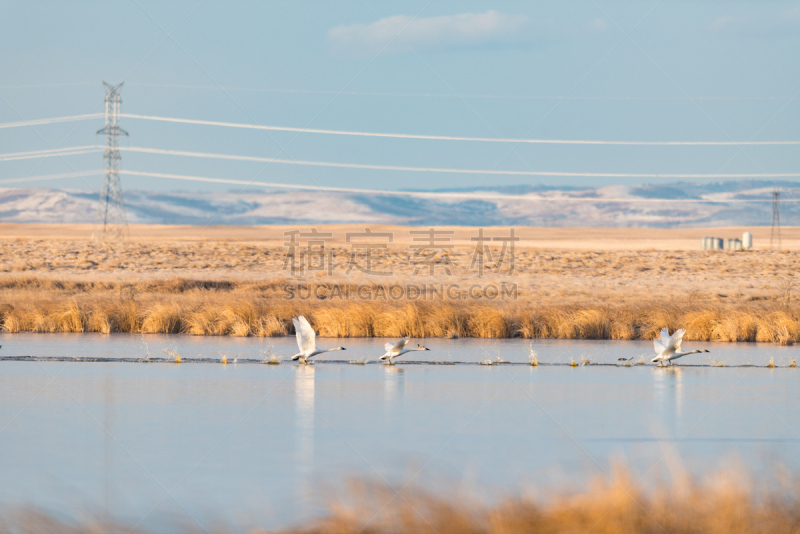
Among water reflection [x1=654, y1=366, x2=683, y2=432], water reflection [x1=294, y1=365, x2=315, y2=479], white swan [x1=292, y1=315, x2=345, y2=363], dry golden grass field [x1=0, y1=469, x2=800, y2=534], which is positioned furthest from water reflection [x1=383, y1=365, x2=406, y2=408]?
dry golden grass field [x1=0, y1=469, x2=800, y2=534]

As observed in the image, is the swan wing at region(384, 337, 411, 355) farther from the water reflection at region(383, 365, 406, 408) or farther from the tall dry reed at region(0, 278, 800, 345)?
the tall dry reed at region(0, 278, 800, 345)

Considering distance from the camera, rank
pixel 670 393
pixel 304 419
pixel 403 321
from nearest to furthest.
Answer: pixel 304 419 < pixel 670 393 < pixel 403 321

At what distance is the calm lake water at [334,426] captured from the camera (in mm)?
8859

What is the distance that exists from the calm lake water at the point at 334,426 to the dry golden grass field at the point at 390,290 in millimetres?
5280

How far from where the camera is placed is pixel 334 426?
12023mm

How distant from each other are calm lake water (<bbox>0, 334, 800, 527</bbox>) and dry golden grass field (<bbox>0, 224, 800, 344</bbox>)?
17.3ft

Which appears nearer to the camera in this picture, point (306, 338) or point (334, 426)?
point (334, 426)

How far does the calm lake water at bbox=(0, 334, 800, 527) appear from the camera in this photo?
886cm

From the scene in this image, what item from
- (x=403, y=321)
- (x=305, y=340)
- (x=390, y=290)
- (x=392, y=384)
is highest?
(x=305, y=340)

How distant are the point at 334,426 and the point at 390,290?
1025 inches

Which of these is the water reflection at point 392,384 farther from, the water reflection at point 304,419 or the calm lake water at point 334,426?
the water reflection at point 304,419

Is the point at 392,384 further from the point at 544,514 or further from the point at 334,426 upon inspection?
the point at 544,514

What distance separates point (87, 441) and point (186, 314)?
50.1 feet

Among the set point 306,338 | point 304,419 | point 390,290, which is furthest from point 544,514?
point 390,290
